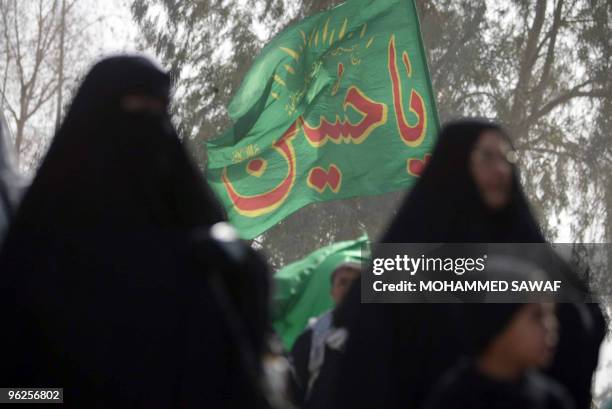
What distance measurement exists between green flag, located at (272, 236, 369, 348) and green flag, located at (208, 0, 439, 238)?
4.13 feet

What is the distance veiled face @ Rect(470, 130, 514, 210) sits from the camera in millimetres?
3686

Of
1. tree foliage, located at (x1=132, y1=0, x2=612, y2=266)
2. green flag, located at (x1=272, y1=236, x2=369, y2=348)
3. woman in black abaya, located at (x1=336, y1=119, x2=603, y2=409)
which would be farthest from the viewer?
tree foliage, located at (x1=132, y1=0, x2=612, y2=266)

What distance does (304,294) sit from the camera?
7.34 m

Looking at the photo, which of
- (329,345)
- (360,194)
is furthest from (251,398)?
(360,194)

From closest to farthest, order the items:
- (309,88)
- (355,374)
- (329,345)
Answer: (355,374) < (329,345) < (309,88)

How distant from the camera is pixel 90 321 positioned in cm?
325

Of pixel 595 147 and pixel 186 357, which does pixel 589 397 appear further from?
pixel 595 147

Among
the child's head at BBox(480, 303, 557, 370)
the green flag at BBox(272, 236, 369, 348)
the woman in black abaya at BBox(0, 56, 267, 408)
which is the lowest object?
the green flag at BBox(272, 236, 369, 348)

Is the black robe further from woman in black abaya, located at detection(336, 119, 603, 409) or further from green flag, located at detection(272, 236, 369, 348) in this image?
green flag, located at detection(272, 236, 369, 348)

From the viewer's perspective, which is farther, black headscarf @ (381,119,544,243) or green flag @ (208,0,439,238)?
green flag @ (208,0,439,238)

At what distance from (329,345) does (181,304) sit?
5.92 ft

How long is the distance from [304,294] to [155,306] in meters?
4.15

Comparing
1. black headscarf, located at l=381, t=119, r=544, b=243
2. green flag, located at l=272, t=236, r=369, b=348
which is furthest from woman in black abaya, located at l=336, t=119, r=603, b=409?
green flag, located at l=272, t=236, r=369, b=348

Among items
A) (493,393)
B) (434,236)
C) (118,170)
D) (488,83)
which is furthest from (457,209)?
(488,83)
